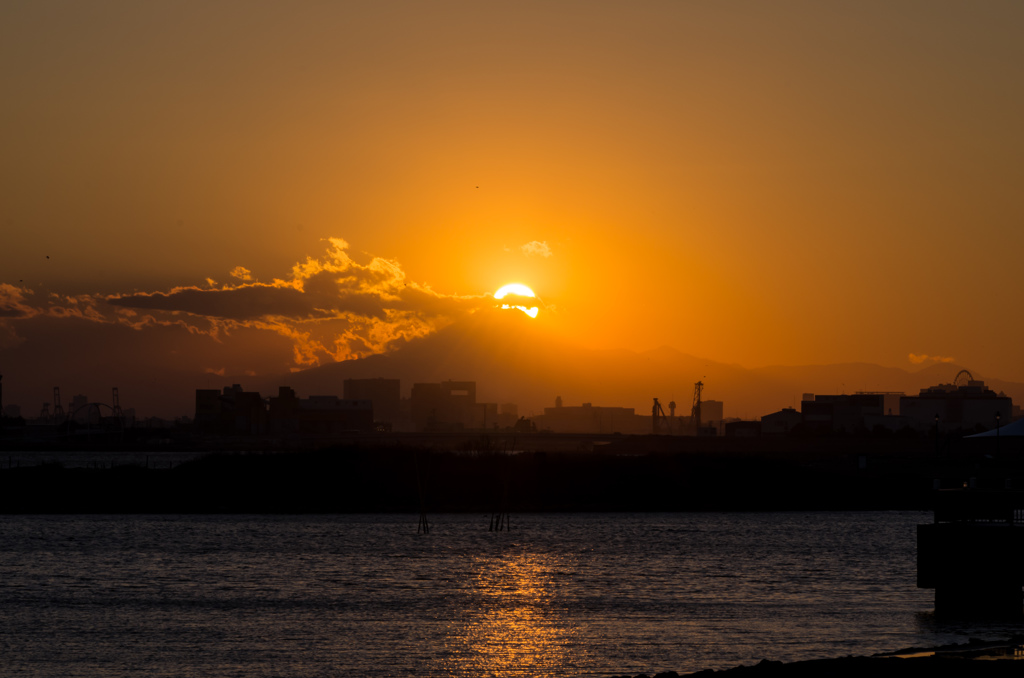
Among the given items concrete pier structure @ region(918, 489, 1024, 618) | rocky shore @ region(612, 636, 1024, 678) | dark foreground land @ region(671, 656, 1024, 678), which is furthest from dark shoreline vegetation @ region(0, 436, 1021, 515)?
dark foreground land @ region(671, 656, 1024, 678)

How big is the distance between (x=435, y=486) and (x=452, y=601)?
2450 inches

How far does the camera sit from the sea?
31.8 meters

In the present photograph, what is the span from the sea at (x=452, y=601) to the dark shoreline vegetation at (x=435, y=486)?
2399cm

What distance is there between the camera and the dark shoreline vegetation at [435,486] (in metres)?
104

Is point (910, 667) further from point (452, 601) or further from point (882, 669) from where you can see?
point (452, 601)

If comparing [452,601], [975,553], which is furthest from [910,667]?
[452,601]

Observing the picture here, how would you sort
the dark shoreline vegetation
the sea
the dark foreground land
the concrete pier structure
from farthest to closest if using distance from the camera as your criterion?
1. the dark shoreline vegetation
2. the concrete pier structure
3. the sea
4. the dark foreground land

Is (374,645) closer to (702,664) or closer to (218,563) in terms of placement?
(702,664)

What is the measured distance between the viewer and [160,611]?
41.4 meters

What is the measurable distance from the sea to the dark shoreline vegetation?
24.0 meters

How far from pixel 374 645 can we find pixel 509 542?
3839cm

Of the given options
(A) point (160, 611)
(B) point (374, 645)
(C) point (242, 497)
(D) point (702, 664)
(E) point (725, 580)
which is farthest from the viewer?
(C) point (242, 497)

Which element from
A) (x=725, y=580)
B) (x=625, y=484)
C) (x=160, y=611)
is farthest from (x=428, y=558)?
(x=625, y=484)

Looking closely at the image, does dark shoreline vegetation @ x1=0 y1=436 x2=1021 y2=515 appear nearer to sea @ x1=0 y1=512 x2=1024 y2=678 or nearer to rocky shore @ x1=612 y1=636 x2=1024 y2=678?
sea @ x1=0 y1=512 x2=1024 y2=678
